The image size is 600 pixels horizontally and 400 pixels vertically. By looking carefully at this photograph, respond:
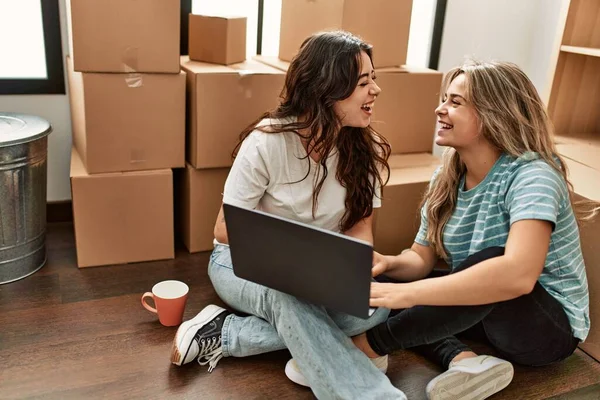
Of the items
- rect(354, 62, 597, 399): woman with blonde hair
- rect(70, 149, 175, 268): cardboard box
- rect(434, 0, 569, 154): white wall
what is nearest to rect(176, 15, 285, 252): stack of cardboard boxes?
rect(70, 149, 175, 268): cardboard box

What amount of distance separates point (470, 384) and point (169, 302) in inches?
32.8

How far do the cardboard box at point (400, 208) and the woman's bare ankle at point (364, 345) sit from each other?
2.11 feet

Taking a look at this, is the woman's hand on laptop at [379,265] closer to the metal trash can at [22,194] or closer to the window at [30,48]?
the metal trash can at [22,194]

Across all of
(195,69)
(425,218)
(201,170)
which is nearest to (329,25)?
(195,69)

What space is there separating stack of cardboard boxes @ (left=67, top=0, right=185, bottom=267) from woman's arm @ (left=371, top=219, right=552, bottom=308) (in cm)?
98

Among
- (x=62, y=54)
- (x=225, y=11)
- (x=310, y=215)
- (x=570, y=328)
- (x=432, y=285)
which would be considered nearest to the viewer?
(x=432, y=285)

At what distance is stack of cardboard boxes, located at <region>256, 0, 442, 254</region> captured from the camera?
209 cm

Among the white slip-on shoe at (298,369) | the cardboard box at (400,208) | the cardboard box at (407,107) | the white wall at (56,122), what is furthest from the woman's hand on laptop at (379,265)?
the white wall at (56,122)

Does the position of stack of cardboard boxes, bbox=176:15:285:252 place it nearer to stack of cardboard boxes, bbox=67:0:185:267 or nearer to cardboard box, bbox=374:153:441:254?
stack of cardboard boxes, bbox=67:0:185:267

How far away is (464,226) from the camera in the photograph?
1571mm

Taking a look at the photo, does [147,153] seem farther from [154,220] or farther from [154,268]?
[154,268]

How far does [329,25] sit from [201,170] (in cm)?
67

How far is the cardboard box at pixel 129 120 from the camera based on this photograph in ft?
6.11

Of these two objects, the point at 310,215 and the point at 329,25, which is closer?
the point at 310,215
